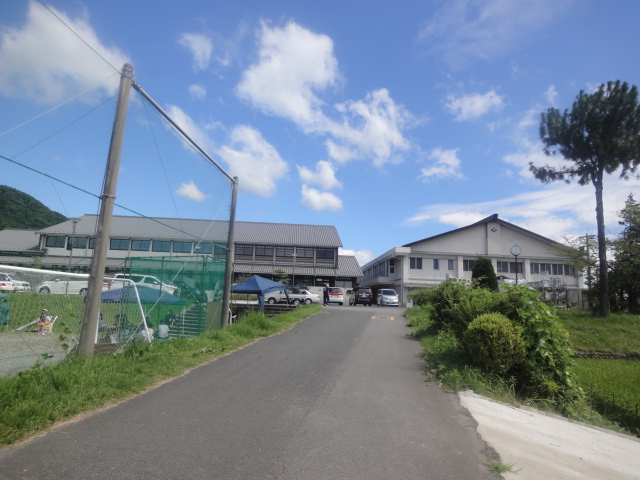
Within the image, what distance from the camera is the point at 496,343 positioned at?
738cm

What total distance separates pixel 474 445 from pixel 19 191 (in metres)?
6.21

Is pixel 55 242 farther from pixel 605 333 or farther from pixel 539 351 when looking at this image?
pixel 605 333

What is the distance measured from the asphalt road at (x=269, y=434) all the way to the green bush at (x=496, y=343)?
1234 millimetres

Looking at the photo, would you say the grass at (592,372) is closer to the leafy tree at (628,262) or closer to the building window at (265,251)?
the leafy tree at (628,262)

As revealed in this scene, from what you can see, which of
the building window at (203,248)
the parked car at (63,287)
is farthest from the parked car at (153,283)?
the parked car at (63,287)

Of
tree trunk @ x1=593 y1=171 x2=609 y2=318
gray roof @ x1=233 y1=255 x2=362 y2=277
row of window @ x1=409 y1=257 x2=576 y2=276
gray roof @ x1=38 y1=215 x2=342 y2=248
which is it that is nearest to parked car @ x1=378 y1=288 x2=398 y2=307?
row of window @ x1=409 y1=257 x2=576 y2=276

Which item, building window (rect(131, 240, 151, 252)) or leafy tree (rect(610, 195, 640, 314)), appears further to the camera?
leafy tree (rect(610, 195, 640, 314))

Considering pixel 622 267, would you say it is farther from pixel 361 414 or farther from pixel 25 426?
pixel 25 426

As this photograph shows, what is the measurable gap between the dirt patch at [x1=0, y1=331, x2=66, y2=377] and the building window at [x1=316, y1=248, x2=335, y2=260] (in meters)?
42.1

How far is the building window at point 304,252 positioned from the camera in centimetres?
4809

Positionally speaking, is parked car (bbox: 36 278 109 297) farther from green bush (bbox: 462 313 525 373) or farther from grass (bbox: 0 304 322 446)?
green bush (bbox: 462 313 525 373)

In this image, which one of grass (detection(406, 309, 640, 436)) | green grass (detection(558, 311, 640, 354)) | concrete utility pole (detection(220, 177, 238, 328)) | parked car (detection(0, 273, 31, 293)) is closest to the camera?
parked car (detection(0, 273, 31, 293))

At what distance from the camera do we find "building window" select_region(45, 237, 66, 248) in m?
6.96

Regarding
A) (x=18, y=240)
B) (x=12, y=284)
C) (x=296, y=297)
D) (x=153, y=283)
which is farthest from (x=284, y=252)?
(x=12, y=284)
